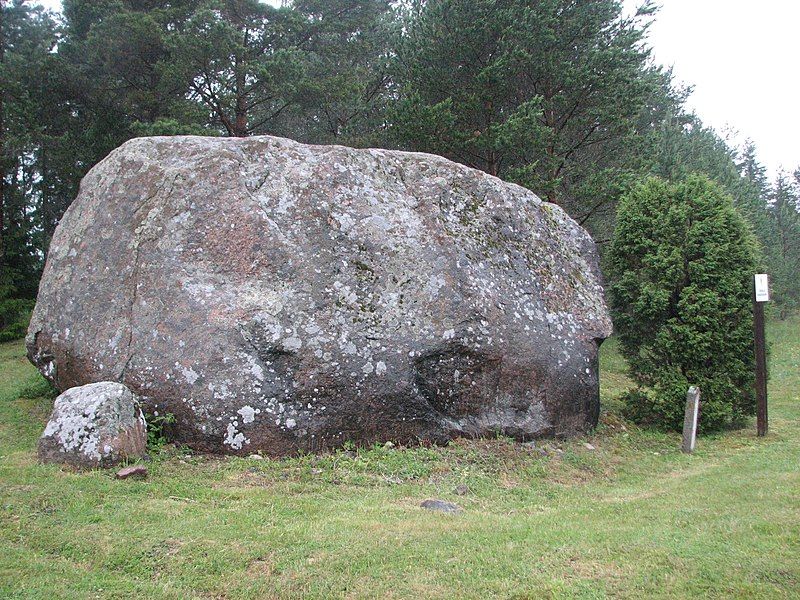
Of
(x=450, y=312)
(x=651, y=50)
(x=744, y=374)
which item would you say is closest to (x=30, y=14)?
(x=651, y=50)

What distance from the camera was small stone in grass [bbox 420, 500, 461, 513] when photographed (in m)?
6.16

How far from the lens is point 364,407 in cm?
784

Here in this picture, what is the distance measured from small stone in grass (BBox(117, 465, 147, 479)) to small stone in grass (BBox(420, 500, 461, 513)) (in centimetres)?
282

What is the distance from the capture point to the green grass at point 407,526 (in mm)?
4246

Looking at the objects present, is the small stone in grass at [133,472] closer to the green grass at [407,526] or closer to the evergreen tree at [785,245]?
the green grass at [407,526]

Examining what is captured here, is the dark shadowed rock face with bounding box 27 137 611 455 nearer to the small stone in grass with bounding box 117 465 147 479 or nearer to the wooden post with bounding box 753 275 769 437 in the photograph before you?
the small stone in grass with bounding box 117 465 147 479

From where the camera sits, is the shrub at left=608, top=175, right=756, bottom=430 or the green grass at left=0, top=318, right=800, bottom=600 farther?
the shrub at left=608, top=175, right=756, bottom=430

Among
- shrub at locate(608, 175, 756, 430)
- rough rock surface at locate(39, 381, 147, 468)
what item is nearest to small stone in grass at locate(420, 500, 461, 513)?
rough rock surface at locate(39, 381, 147, 468)

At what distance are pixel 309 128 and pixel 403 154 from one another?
15093mm

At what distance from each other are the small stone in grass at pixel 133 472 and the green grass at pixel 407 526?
0.11 meters

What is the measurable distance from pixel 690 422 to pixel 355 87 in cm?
1501

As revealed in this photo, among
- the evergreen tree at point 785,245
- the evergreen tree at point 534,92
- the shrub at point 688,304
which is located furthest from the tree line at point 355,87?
the evergreen tree at point 785,245

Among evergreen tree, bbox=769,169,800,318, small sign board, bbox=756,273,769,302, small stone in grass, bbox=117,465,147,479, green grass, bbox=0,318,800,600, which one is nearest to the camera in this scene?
green grass, bbox=0,318,800,600

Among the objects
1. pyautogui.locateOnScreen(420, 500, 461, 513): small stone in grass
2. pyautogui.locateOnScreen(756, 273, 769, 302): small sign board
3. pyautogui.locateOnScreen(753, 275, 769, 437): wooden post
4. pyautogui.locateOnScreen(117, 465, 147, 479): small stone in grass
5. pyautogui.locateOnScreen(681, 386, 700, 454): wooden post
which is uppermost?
pyautogui.locateOnScreen(756, 273, 769, 302): small sign board
